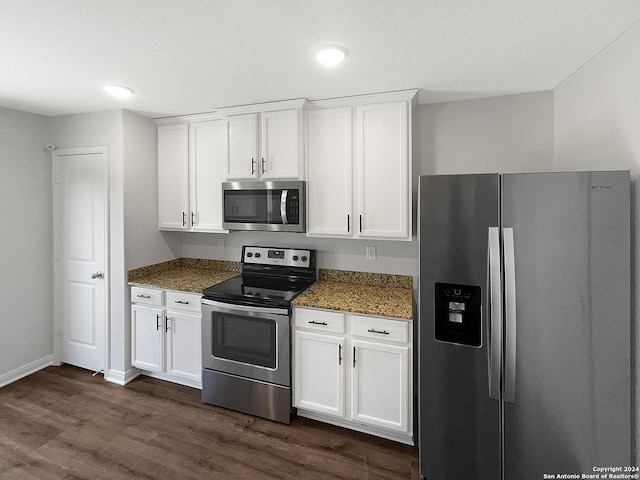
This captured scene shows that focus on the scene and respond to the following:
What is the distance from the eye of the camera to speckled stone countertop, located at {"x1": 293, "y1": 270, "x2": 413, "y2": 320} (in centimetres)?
220

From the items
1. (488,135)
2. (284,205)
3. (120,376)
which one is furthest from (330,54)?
(120,376)

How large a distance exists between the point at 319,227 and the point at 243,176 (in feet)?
2.68

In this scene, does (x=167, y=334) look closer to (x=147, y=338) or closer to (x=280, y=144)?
(x=147, y=338)

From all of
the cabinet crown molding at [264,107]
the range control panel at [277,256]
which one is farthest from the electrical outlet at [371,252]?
the cabinet crown molding at [264,107]

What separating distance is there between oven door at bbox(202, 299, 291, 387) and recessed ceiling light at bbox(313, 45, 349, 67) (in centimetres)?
164

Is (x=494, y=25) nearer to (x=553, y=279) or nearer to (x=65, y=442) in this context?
(x=553, y=279)

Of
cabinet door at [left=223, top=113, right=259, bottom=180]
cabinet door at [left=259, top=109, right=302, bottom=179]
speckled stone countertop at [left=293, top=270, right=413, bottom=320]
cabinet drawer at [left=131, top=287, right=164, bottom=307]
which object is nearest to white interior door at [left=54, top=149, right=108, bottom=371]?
cabinet drawer at [left=131, top=287, right=164, bottom=307]

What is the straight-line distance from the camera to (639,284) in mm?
1526

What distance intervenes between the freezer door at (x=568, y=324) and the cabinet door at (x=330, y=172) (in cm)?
118

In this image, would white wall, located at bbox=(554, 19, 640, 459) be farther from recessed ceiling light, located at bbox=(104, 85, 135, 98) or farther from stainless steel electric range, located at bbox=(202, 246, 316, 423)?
recessed ceiling light, located at bbox=(104, 85, 135, 98)

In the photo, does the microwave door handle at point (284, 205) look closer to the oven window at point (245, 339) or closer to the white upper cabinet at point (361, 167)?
the white upper cabinet at point (361, 167)

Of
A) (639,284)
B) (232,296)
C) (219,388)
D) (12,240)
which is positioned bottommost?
(219,388)

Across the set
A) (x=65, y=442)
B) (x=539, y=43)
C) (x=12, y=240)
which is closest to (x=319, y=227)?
(x=539, y=43)

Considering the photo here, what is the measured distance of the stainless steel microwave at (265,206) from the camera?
8.57 feet
